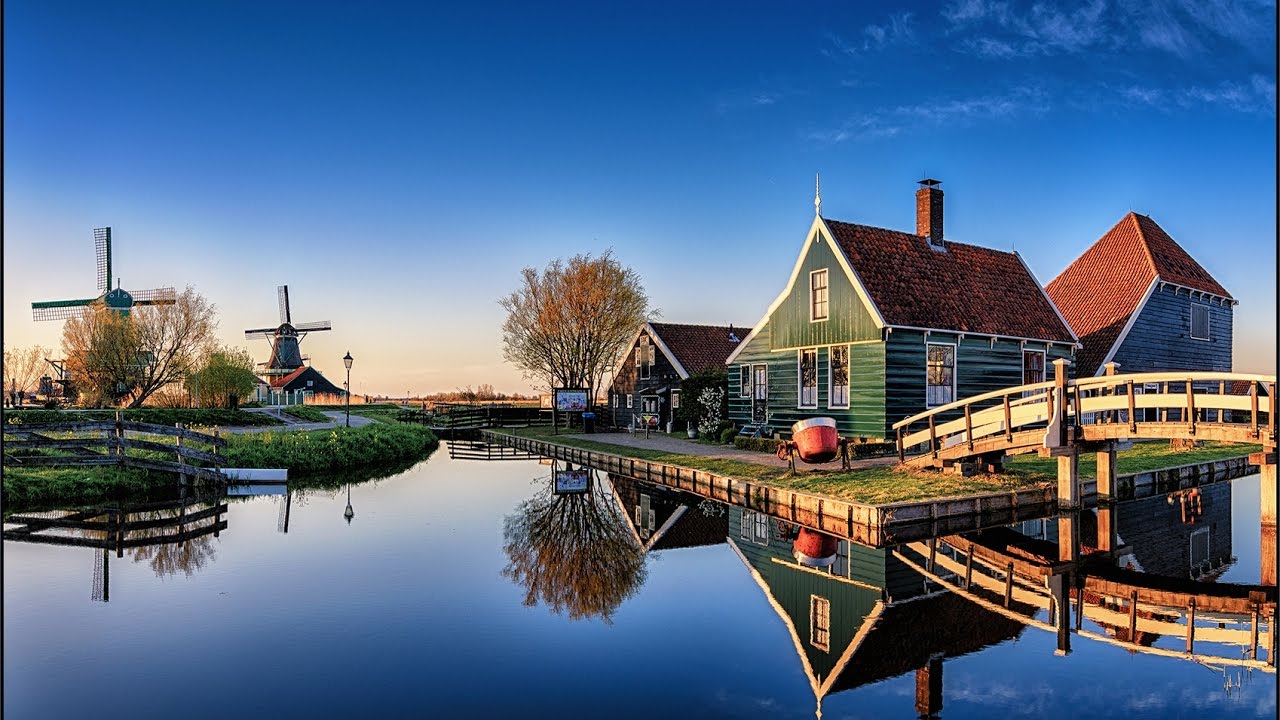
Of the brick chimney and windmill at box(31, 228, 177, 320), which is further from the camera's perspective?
windmill at box(31, 228, 177, 320)

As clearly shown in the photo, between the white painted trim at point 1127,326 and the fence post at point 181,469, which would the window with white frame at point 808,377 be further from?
the fence post at point 181,469

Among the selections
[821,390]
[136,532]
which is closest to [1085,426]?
[821,390]

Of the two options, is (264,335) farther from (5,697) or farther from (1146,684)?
(1146,684)

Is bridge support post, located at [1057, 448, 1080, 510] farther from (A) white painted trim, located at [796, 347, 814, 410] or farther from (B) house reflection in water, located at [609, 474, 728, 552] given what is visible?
(A) white painted trim, located at [796, 347, 814, 410]

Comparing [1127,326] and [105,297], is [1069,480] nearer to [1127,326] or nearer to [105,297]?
[1127,326]

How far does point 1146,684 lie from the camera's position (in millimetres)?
7480

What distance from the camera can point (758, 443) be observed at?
23906 millimetres

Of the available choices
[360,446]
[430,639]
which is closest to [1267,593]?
[430,639]

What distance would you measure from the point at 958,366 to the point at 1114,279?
31.4 ft

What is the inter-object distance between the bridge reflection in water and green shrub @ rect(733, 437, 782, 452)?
711 centimetres

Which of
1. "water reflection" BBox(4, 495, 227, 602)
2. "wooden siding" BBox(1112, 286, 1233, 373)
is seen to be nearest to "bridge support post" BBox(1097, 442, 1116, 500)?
"wooden siding" BBox(1112, 286, 1233, 373)

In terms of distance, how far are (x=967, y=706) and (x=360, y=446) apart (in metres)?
23.7

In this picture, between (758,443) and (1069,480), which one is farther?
(758,443)

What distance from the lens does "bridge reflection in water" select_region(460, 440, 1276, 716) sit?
830 cm
